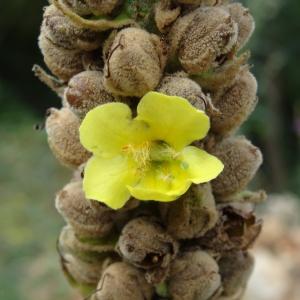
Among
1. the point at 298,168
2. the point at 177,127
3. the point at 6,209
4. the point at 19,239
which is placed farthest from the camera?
the point at 298,168

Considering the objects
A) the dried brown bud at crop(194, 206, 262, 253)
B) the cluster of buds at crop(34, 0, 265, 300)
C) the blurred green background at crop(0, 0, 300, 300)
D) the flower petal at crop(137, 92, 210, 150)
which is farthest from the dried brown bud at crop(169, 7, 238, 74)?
the blurred green background at crop(0, 0, 300, 300)

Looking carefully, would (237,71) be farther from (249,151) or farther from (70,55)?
(70,55)

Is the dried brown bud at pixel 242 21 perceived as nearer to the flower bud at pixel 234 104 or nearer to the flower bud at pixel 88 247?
the flower bud at pixel 234 104

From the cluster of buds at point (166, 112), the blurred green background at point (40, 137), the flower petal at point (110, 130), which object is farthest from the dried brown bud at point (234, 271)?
the blurred green background at point (40, 137)

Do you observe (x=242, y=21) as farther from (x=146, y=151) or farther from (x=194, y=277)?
(x=194, y=277)

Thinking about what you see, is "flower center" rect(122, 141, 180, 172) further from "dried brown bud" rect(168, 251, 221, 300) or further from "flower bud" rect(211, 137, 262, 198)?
"dried brown bud" rect(168, 251, 221, 300)

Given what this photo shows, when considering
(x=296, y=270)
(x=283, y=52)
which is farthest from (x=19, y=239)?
(x=283, y=52)

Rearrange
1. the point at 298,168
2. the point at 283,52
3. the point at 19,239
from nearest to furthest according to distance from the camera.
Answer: the point at 19,239
the point at 298,168
the point at 283,52

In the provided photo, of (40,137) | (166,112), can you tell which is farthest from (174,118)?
(40,137)
